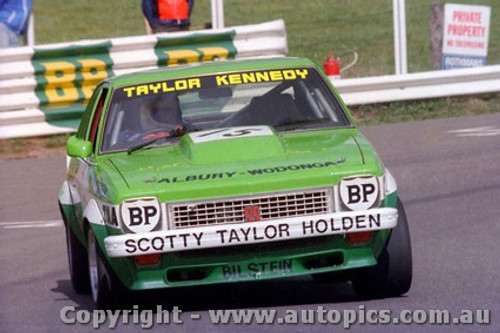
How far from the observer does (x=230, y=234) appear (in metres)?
7.89

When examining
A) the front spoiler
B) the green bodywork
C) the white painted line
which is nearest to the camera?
the front spoiler

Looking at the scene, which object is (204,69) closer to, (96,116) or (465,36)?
(96,116)

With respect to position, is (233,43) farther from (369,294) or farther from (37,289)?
(369,294)

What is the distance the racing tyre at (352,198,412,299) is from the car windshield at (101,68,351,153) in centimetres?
114

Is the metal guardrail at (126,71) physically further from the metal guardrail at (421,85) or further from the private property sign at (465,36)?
the private property sign at (465,36)

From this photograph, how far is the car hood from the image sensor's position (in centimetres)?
798

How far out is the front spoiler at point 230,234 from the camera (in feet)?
25.9

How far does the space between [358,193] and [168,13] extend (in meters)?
11.8

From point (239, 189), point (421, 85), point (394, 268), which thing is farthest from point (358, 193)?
point (421, 85)

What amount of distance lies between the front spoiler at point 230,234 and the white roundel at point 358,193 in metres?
0.10

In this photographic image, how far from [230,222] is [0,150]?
34.1 ft

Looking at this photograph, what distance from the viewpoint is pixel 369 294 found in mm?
8578

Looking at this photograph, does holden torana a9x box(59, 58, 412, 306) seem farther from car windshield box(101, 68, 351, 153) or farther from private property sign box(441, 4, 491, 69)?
private property sign box(441, 4, 491, 69)

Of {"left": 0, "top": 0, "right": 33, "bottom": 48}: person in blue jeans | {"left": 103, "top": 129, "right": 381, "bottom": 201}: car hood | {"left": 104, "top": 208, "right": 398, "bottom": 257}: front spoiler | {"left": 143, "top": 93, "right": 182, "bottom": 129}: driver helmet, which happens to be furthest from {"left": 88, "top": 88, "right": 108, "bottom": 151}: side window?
{"left": 0, "top": 0, "right": 33, "bottom": 48}: person in blue jeans
